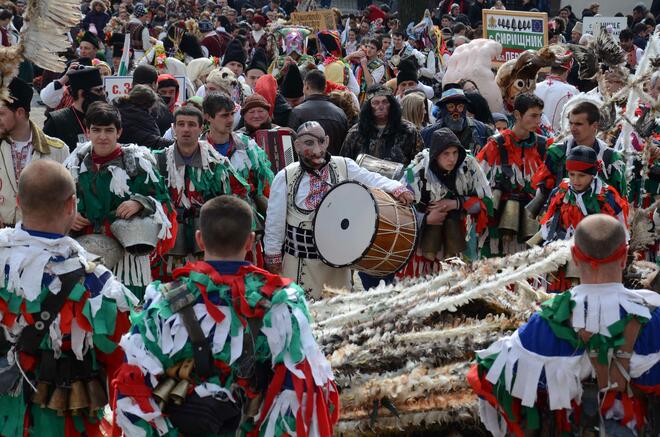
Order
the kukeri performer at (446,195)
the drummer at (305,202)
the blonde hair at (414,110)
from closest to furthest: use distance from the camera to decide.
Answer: the drummer at (305,202), the kukeri performer at (446,195), the blonde hair at (414,110)

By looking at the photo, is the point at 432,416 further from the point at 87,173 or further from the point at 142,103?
the point at 142,103

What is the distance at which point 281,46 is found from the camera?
1811cm

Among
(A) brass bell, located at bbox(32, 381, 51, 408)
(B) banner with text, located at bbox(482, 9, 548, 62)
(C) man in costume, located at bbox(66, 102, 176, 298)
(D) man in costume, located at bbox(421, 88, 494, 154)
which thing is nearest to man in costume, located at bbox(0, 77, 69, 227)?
(C) man in costume, located at bbox(66, 102, 176, 298)

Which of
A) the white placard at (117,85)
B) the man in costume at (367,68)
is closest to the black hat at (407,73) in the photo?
the man in costume at (367,68)

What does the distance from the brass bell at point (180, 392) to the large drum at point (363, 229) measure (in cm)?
327

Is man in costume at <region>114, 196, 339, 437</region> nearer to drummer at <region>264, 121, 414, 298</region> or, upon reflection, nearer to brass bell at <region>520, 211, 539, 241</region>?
drummer at <region>264, 121, 414, 298</region>

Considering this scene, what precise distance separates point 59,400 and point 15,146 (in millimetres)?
3141

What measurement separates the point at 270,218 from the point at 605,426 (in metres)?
3.65

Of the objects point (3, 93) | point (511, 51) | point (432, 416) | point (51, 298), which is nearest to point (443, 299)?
point (432, 416)

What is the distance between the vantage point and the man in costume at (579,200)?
276 inches

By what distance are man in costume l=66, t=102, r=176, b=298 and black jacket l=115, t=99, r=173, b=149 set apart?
2.16m

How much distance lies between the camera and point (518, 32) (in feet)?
50.2

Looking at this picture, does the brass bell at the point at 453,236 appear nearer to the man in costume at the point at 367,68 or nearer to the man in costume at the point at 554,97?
the man in costume at the point at 554,97

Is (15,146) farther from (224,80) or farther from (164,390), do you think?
(224,80)
